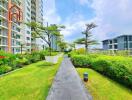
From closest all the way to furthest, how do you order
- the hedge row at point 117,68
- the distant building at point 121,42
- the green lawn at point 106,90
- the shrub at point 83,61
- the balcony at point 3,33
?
the green lawn at point 106,90, the hedge row at point 117,68, the shrub at point 83,61, the balcony at point 3,33, the distant building at point 121,42

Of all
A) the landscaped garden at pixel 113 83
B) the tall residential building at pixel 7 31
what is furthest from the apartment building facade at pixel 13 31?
the landscaped garden at pixel 113 83

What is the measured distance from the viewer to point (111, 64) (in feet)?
39.8

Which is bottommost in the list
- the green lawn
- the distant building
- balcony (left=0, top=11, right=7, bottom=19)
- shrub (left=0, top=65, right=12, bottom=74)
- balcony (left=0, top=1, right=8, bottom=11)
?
the green lawn

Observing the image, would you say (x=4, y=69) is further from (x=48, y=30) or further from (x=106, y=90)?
(x=48, y=30)

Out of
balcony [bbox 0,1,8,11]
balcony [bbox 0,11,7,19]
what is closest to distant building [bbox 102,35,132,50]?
Answer: balcony [bbox 0,11,7,19]

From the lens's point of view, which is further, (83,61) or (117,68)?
(83,61)

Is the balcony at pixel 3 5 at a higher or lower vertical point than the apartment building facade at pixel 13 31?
higher

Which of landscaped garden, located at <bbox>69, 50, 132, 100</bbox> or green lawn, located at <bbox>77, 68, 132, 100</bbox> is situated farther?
landscaped garden, located at <bbox>69, 50, 132, 100</bbox>

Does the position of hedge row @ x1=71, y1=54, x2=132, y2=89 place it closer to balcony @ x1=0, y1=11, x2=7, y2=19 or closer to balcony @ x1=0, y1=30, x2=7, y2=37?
balcony @ x1=0, y1=30, x2=7, y2=37

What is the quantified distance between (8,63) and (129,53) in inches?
609

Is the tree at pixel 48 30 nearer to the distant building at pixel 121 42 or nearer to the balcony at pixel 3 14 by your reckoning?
the balcony at pixel 3 14

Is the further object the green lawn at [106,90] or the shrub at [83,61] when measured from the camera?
the shrub at [83,61]

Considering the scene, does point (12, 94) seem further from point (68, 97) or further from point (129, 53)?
point (129, 53)

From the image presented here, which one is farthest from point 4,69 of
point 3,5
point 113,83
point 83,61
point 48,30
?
point 3,5
